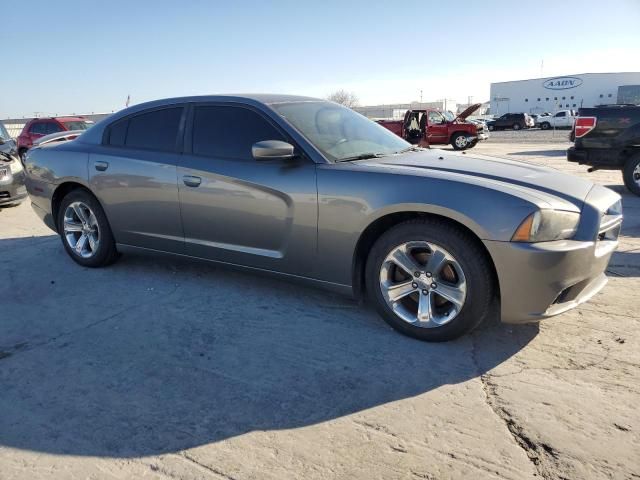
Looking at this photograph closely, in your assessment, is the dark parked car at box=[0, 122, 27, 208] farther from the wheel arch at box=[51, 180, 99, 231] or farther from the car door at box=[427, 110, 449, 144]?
the car door at box=[427, 110, 449, 144]

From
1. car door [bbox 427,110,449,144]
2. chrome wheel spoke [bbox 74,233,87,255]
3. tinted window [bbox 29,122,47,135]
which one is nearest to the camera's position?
chrome wheel spoke [bbox 74,233,87,255]

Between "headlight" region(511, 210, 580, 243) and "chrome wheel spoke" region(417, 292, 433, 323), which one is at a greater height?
"headlight" region(511, 210, 580, 243)

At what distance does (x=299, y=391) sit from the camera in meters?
2.72

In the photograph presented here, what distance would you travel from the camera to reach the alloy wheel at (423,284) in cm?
308

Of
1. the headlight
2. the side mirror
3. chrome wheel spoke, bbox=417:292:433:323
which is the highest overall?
the side mirror

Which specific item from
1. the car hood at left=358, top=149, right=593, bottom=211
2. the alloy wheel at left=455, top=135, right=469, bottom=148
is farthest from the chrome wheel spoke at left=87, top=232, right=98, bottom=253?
the alloy wheel at left=455, top=135, right=469, bottom=148

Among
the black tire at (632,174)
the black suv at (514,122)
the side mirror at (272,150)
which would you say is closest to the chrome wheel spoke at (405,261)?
the side mirror at (272,150)

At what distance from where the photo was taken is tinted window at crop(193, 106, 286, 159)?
3.86 m

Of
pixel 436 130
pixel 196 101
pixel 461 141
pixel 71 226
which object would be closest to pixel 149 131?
pixel 196 101

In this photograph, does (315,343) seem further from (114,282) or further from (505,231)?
(114,282)

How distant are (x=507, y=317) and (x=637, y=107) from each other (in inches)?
292

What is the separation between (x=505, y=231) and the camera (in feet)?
9.34

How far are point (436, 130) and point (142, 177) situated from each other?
1839cm

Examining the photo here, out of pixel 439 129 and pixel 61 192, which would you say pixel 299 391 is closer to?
pixel 61 192
